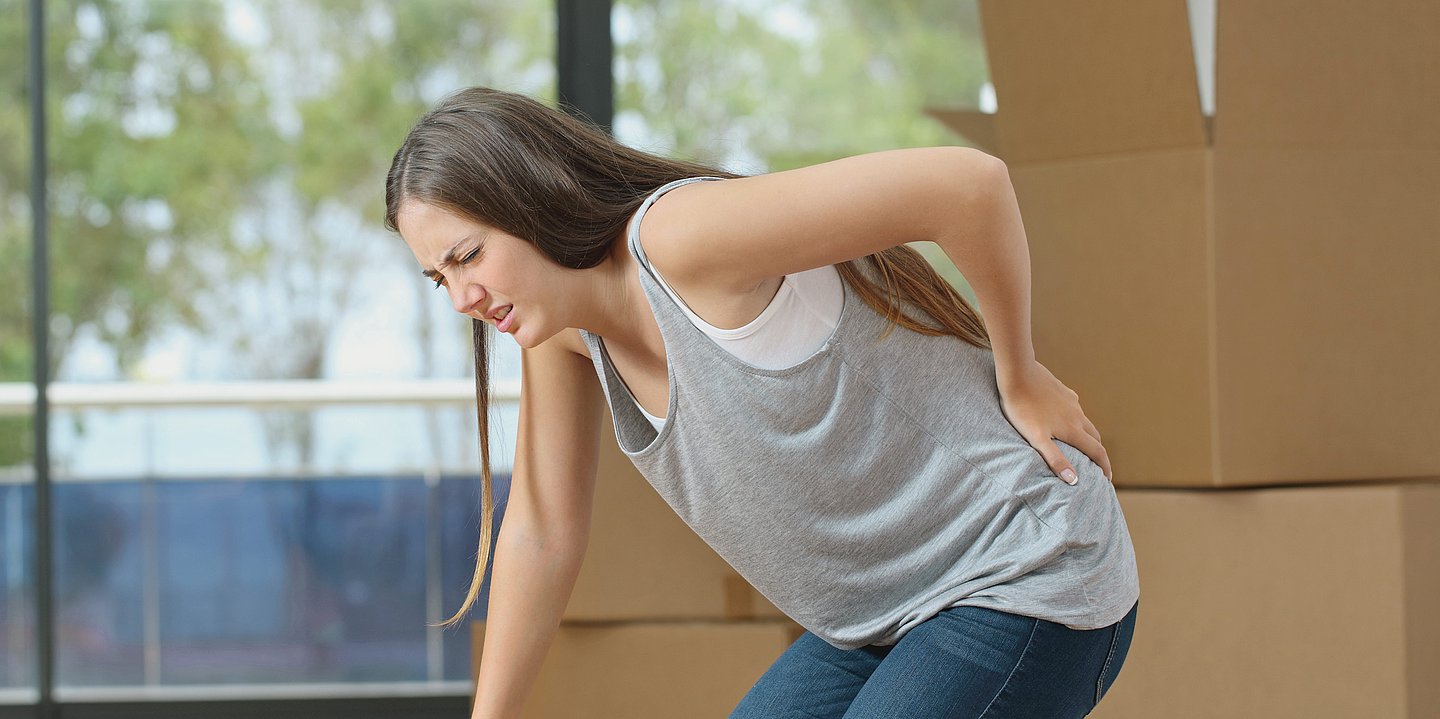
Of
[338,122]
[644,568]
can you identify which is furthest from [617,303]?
[338,122]

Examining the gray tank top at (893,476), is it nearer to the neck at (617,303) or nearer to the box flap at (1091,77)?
the neck at (617,303)

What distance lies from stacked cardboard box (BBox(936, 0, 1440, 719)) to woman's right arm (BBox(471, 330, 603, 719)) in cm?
56

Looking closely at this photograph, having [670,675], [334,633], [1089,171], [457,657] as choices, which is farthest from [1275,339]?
[334,633]

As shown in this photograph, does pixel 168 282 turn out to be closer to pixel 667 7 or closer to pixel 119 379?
pixel 119 379

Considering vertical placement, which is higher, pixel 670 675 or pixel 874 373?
pixel 874 373

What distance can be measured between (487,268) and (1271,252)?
76 cm

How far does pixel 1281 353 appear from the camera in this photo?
3.64ft

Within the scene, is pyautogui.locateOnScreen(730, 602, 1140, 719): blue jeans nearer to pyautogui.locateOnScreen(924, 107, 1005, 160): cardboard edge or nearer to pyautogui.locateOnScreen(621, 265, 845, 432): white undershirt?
pyautogui.locateOnScreen(621, 265, 845, 432): white undershirt

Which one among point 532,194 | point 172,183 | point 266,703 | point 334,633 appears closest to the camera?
point 532,194

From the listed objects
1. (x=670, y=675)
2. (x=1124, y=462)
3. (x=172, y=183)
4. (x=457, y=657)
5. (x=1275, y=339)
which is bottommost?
(x=457, y=657)

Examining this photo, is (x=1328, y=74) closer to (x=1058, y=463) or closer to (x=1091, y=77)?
(x=1091, y=77)

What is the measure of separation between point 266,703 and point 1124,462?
1.61 meters

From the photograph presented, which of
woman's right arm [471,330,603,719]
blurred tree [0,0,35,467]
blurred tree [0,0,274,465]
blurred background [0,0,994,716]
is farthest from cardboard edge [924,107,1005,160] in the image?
blurred tree [0,0,35,467]

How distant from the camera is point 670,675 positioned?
1.23m
